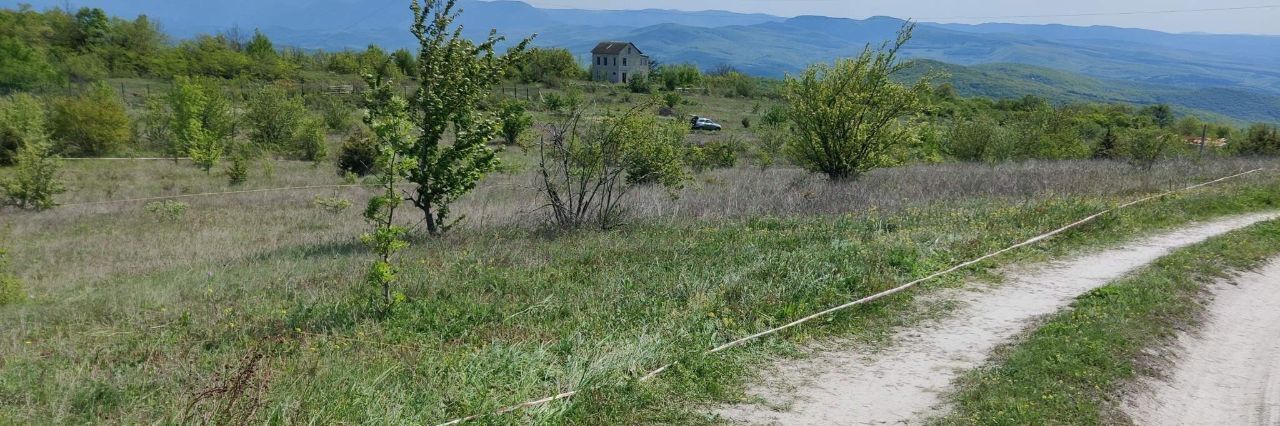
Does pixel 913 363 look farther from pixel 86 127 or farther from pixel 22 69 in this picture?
pixel 22 69

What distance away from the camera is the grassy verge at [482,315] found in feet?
16.9

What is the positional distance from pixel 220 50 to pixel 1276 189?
93911 millimetres

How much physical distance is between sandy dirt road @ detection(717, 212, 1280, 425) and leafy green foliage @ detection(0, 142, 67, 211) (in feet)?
84.3

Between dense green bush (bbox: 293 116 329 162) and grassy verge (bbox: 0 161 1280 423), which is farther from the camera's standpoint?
dense green bush (bbox: 293 116 329 162)

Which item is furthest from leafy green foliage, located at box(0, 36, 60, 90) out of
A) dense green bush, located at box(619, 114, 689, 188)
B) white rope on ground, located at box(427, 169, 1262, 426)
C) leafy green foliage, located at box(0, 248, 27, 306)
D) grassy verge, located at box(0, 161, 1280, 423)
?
white rope on ground, located at box(427, 169, 1262, 426)

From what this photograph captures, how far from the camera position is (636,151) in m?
15.0

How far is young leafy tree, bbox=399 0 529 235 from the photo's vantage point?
11.6 metres

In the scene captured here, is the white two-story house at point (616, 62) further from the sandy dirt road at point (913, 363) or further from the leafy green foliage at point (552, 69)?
the sandy dirt road at point (913, 363)

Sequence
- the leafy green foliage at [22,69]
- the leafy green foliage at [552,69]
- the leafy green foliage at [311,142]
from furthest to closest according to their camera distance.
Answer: the leafy green foliage at [552,69], the leafy green foliage at [22,69], the leafy green foliage at [311,142]

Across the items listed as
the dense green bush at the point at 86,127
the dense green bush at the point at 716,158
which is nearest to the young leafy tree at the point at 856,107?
the dense green bush at the point at 716,158

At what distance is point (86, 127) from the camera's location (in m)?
36.5

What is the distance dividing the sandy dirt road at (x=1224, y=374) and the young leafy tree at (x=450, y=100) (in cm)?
925

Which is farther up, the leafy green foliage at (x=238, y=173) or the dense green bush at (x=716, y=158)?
the dense green bush at (x=716, y=158)

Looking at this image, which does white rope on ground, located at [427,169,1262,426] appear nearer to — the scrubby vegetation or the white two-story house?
the scrubby vegetation
